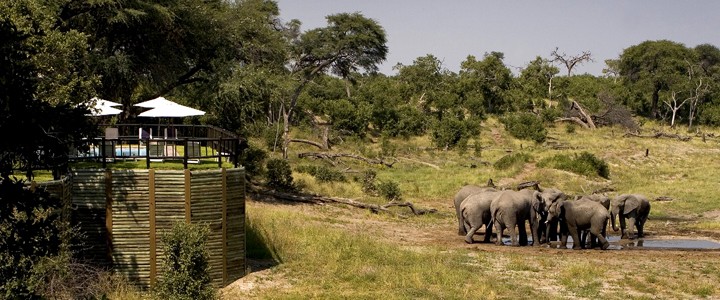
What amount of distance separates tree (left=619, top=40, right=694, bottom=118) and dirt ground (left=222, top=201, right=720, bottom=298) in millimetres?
59480

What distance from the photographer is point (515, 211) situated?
26.8 meters

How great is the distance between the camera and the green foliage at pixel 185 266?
17.4m

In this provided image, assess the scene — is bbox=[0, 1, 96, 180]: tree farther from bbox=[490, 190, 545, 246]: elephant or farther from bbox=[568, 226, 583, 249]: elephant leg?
bbox=[568, 226, 583, 249]: elephant leg

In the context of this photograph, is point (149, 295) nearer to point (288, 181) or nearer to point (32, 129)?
point (32, 129)

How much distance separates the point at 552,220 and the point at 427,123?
39044 millimetres

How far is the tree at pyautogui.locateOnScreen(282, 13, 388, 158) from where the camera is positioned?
177 ft

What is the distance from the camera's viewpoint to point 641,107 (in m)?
90.6

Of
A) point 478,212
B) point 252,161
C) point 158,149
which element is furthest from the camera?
point 252,161

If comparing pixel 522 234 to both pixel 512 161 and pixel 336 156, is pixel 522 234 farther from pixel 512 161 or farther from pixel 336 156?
pixel 336 156

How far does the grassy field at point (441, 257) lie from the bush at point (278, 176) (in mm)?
1277

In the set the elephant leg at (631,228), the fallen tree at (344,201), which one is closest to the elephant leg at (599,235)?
the elephant leg at (631,228)

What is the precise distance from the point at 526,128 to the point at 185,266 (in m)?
49.8

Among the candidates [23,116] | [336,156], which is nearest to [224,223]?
[23,116]

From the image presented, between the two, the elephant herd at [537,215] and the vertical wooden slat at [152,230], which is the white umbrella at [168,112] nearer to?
the vertical wooden slat at [152,230]
